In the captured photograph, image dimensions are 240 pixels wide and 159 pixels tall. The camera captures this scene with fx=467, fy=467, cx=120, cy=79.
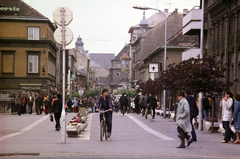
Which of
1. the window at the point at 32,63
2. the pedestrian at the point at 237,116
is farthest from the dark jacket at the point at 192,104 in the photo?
the window at the point at 32,63

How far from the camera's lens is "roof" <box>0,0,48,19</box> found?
53.5 m

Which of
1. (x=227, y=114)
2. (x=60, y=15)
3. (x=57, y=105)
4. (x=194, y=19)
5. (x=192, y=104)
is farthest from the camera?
(x=194, y=19)

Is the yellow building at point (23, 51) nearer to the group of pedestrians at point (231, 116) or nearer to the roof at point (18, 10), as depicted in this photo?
the roof at point (18, 10)

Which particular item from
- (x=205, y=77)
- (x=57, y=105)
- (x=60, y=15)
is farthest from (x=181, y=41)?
(x=60, y=15)

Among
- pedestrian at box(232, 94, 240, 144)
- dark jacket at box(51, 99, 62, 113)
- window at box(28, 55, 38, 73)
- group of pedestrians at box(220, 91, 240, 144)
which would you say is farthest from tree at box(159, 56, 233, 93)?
window at box(28, 55, 38, 73)

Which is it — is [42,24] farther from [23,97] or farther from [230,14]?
[230,14]

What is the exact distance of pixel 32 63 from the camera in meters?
53.1

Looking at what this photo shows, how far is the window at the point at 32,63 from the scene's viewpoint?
174ft

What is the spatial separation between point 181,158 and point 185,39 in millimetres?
50304

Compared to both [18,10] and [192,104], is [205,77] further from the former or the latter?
[18,10]

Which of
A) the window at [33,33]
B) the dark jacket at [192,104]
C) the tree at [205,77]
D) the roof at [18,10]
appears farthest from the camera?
the roof at [18,10]

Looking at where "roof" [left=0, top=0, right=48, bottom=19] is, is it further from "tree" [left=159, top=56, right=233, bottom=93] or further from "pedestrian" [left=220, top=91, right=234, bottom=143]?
"pedestrian" [left=220, top=91, right=234, bottom=143]

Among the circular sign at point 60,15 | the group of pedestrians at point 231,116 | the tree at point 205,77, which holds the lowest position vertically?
the group of pedestrians at point 231,116

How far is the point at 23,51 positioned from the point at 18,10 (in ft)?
16.5
